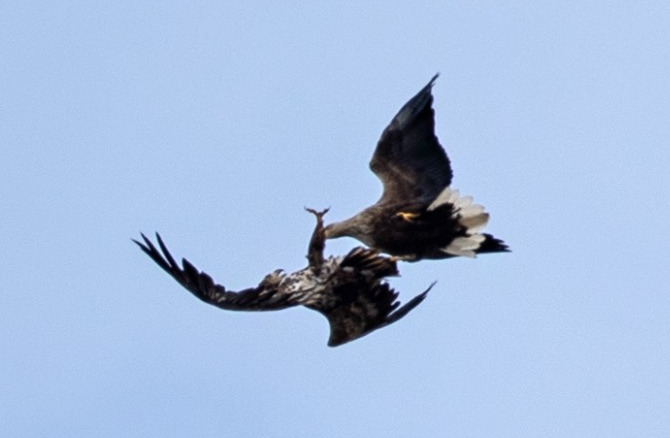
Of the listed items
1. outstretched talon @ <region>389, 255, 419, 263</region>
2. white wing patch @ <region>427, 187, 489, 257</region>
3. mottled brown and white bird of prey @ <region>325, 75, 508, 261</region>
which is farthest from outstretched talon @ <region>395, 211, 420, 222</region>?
outstretched talon @ <region>389, 255, 419, 263</region>

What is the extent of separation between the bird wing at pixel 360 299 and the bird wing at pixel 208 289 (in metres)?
1.50

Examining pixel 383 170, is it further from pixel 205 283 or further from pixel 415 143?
pixel 205 283

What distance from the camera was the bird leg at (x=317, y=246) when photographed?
3047cm

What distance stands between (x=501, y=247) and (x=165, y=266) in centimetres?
502

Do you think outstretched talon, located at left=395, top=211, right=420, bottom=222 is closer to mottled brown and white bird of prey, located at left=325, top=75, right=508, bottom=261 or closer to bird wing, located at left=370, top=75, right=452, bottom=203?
mottled brown and white bird of prey, located at left=325, top=75, right=508, bottom=261

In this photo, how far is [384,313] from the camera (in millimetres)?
30812

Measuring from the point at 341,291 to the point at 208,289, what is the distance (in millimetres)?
2663

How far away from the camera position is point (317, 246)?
30.6 metres

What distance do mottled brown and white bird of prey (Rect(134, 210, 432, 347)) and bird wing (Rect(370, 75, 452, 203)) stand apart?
3.84 feet

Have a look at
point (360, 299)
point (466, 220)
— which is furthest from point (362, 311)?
point (466, 220)

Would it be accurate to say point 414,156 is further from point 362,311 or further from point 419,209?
point 362,311

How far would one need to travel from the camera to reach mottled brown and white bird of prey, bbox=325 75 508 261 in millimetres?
30828

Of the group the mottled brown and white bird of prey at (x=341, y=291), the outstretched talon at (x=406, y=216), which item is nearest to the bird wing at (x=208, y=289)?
the mottled brown and white bird of prey at (x=341, y=291)

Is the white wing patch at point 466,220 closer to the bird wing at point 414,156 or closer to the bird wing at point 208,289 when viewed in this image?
the bird wing at point 414,156
